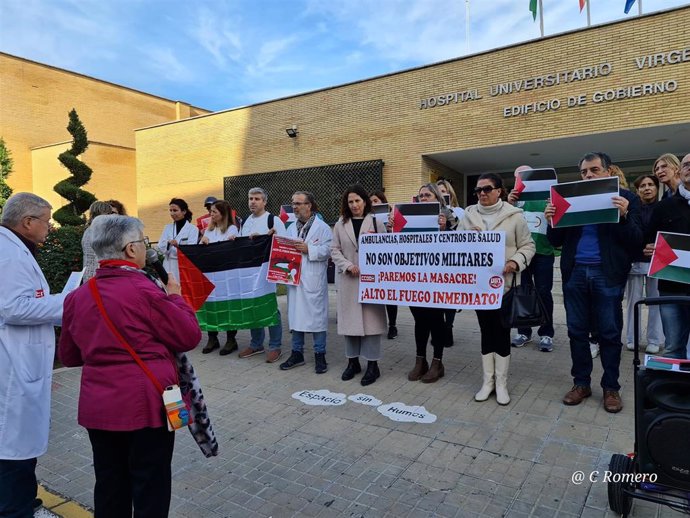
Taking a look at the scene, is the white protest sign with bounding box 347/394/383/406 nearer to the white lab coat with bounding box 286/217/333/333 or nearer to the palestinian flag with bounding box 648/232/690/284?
the white lab coat with bounding box 286/217/333/333

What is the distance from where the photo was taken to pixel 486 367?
4.32m

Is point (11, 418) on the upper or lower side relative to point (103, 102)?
lower

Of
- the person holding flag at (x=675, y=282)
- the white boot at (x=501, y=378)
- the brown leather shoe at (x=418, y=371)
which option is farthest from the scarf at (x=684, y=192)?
the brown leather shoe at (x=418, y=371)

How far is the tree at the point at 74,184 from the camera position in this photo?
16.9 metres

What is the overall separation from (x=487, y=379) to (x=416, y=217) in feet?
5.86

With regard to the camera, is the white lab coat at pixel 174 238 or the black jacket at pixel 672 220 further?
the white lab coat at pixel 174 238

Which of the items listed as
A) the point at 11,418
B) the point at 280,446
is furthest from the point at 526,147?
the point at 11,418

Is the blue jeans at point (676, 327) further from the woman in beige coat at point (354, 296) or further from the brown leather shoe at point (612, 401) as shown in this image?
the woman in beige coat at point (354, 296)

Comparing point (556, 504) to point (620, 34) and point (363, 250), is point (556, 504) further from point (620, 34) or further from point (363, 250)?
point (620, 34)

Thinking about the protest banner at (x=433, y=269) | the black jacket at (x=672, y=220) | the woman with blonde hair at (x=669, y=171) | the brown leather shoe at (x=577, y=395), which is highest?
the woman with blonde hair at (x=669, y=171)

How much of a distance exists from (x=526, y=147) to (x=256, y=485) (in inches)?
558

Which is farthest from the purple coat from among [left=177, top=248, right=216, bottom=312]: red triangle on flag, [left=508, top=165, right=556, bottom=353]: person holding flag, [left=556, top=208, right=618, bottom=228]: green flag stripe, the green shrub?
the green shrub

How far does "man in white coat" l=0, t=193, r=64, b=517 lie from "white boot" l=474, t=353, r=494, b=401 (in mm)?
3425

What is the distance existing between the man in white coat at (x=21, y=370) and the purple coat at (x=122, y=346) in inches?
22.5
